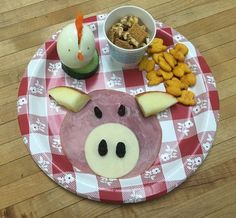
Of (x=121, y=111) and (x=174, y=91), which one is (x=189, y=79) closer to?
(x=174, y=91)

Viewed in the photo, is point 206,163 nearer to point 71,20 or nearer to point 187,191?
point 187,191

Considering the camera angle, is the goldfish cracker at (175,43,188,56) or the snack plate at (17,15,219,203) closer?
the snack plate at (17,15,219,203)

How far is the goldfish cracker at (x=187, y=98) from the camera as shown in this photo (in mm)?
771

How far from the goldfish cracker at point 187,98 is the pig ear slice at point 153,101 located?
15 millimetres

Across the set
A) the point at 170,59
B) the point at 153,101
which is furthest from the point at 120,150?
the point at 170,59

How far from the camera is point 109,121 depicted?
2.47ft

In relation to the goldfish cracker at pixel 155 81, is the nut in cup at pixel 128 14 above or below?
above

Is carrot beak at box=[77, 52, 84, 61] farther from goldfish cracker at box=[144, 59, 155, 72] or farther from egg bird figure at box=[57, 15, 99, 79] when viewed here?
goldfish cracker at box=[144, 59, 155, 72]

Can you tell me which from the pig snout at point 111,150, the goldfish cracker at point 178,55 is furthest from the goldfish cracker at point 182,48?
the pig snout at point 111,150

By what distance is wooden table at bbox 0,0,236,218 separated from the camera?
0.70m

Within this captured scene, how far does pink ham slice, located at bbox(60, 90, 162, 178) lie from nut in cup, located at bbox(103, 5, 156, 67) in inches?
2.9

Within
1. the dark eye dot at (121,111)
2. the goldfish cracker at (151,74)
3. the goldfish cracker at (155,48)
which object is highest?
the goldfish cracker at (155,48)

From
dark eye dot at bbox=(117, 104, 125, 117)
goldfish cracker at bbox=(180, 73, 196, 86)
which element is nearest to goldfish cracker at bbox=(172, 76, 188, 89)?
goldfish cracker at bbox=(180, 73, 196, 86)

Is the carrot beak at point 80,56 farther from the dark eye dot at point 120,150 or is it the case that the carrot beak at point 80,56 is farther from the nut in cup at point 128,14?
the dark eye dot at point 120,150
